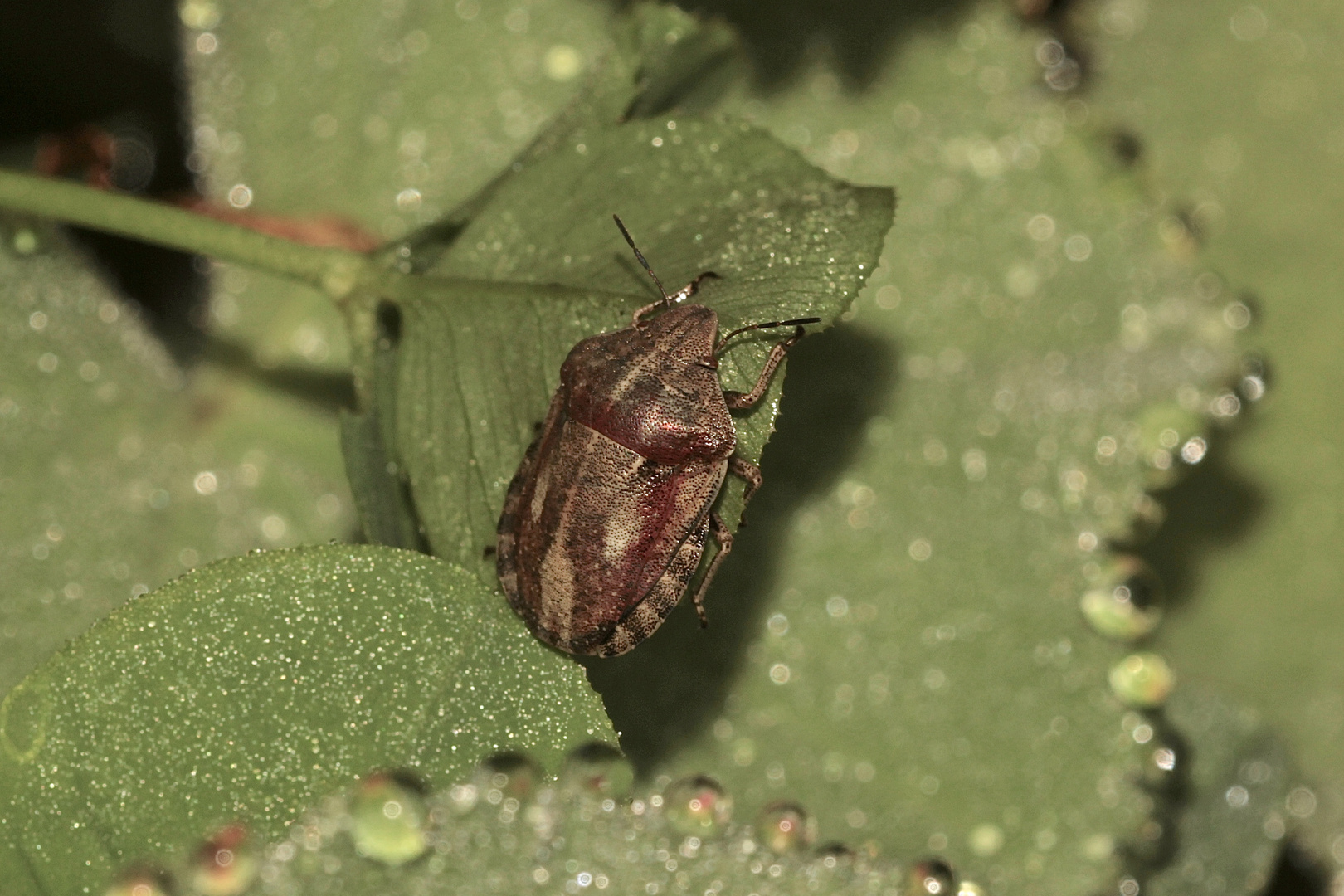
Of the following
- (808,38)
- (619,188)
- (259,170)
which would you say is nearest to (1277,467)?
(808,38)

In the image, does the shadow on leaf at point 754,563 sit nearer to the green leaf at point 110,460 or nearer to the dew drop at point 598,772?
the dew drop at point 598,772

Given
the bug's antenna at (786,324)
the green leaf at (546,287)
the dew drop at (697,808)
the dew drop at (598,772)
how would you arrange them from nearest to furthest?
the dew drop at (598,772) < the dew drop at (697,808) < the bug's antenna at (786,324) < the green leaf at (546,287)

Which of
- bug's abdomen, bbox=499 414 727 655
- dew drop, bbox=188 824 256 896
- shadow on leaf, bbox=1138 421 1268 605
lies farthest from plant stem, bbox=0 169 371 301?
shadow on leaf, bbox=1138 421 1268 605

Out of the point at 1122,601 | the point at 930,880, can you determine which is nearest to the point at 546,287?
the point at 930,880

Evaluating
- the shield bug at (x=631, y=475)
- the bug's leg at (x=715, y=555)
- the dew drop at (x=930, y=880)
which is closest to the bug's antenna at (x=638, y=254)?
the shield bug at (x=631, y=475)

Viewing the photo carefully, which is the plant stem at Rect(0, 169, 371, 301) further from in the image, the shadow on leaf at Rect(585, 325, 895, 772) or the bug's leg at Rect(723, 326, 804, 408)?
the shadow on leaf at Rect(585, 325, 895, 772)

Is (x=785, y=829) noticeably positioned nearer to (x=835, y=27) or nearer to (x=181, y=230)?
(x=181, y=230)
